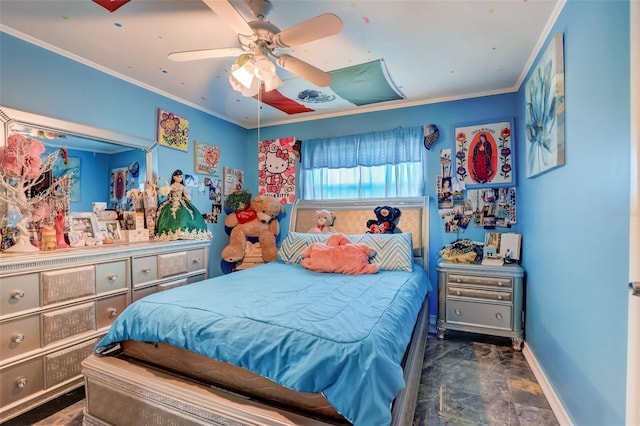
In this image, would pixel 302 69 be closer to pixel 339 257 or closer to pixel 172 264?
pixel 339 257

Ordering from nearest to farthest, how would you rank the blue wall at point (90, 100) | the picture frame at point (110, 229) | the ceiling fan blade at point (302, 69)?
the ceiling fan blade at point (302, 69) < the blue wall at point (90, 100) < the picture frame at point (110, 229)

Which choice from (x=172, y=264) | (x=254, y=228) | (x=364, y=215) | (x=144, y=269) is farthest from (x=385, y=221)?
(x=144, y=269)

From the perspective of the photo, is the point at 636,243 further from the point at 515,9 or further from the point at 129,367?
the point at 129,367

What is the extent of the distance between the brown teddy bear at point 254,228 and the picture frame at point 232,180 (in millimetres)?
332

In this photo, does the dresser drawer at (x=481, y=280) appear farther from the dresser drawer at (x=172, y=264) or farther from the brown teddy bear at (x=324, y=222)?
the dresser drawer at (x=172, y=264)

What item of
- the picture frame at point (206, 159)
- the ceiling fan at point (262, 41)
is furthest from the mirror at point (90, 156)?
the ceiling fan at point (262, 41)

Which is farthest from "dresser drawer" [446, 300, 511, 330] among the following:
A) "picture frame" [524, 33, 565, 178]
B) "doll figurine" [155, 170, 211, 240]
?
"doll figurine" [155, 170, 211, 240]

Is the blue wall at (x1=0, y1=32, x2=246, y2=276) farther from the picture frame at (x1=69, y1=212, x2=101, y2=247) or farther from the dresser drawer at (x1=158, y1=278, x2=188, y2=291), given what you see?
the dresser drawer at (x1=158, y1=278, x2=188, y2=291)

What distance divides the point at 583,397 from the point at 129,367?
2247 mm

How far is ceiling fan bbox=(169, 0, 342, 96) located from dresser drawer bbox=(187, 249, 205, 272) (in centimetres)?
175

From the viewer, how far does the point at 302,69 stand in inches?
71.9

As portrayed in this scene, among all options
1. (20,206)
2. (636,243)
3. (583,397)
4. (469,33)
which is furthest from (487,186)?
(20,206)

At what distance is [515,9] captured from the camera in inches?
68.9

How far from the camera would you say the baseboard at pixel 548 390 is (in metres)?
1.65
